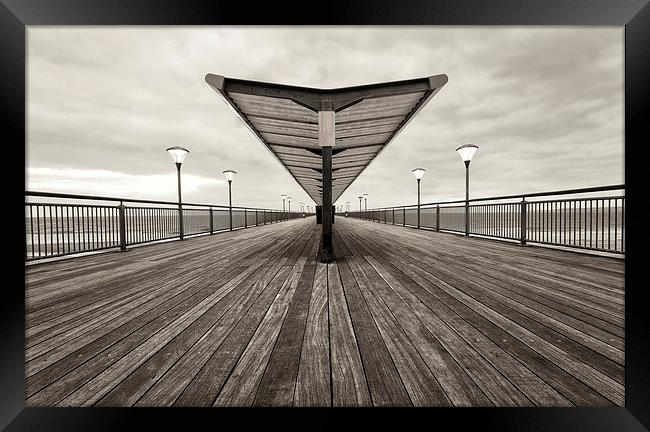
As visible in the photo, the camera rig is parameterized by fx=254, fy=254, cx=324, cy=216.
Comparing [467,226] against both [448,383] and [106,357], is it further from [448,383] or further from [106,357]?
[106,357]

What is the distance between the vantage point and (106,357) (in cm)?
144

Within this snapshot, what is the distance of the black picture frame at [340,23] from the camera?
1.04 metres

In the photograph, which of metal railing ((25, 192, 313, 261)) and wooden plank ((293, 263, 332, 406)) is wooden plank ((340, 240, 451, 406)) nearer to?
wooden plank ((293, 263, 332, 406))

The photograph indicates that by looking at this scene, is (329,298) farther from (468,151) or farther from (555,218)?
(468,151)

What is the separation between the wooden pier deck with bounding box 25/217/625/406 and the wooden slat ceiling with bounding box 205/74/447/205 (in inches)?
111

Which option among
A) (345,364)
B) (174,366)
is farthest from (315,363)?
(174,366)

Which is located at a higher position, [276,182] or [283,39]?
[283,39]

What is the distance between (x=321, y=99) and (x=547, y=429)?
166 inches

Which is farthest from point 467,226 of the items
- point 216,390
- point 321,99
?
point 216,390

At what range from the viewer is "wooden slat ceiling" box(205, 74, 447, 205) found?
13.2 ft

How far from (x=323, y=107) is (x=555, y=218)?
17.2ft

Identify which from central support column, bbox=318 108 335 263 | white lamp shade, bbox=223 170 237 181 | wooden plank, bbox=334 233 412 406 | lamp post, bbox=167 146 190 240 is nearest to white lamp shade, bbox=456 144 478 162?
central support column, bbox=318 108 335 263

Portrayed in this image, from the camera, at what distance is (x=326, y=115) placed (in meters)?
4.13

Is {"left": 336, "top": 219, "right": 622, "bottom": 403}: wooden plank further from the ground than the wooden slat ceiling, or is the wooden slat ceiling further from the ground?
the wooden slat ceiling
